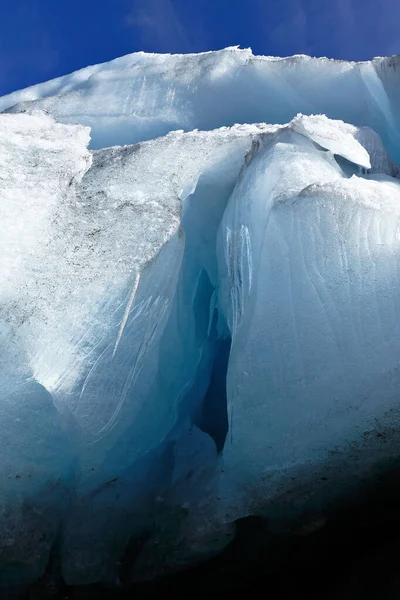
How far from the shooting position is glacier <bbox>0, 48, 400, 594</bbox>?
1579 mm

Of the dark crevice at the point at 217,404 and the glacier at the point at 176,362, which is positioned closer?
the glacier at the point at 176,362

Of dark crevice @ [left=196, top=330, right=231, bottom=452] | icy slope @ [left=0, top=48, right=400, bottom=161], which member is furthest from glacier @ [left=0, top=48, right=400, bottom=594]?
icy slope @ [left=0, top=48, right=400, bottom=161]

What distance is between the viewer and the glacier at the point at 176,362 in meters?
1.58

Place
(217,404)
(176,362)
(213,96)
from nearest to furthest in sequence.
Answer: (176,362) < (217,404) < (213,96)

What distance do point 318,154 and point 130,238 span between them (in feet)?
3.09

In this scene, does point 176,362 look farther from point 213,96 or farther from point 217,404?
point 213,96

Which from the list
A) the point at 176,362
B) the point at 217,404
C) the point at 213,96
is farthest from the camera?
the point at 213,96

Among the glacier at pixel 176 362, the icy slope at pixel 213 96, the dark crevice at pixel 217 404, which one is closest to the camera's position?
the glacier at pixel 176 362

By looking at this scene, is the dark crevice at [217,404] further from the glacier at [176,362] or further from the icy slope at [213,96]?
the icy slope at [213,96]

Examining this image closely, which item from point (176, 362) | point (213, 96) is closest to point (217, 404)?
point (176, 362)

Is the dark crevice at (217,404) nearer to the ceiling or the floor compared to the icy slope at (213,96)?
nearer to the floor

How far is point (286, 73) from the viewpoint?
9.39 ft

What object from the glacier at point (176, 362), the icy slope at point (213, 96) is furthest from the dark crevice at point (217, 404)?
the icy slope at point (213, 96)

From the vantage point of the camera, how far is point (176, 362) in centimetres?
195
